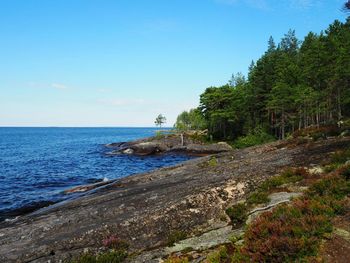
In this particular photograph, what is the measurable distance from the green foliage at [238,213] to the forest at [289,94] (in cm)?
3630

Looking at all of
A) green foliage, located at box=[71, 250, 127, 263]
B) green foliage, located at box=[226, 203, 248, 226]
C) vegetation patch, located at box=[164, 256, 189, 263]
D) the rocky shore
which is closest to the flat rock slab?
the rocky shore

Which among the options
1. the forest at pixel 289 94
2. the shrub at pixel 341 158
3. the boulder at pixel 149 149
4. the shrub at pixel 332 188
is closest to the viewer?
the shrub at pixel 332 188

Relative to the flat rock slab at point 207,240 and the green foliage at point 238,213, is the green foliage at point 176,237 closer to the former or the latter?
the flat rock slab at point 207,240

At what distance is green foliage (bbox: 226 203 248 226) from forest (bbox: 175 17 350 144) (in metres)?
36.3

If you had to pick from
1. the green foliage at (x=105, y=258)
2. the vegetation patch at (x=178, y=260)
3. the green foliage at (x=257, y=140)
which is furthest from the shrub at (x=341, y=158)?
the green foliage at (x=257, y=140)

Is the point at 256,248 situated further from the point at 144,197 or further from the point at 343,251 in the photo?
the point at 144,197

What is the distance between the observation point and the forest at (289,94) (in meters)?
61.1

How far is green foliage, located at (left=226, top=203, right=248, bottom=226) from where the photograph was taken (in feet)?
46.6

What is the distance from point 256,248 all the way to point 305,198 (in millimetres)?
4792

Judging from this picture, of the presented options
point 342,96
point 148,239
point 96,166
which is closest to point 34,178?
point 96,166

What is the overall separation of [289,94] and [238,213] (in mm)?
62317

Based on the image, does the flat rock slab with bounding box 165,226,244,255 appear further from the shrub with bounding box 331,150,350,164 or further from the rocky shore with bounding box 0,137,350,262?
the shrub with bounding box 331,150,350,164

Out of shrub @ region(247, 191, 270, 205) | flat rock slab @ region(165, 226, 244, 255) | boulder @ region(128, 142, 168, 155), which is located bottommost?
boulder @ region(128, 142, 168, 155)

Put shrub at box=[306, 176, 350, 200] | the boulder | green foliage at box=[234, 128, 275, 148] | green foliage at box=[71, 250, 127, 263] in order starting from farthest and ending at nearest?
the boulder
green foliage at box=[234, 128, 275, 148]
shrub at box=[306, 176, 350, 200]
green foliage at box=[71, 250, 127, 263]
